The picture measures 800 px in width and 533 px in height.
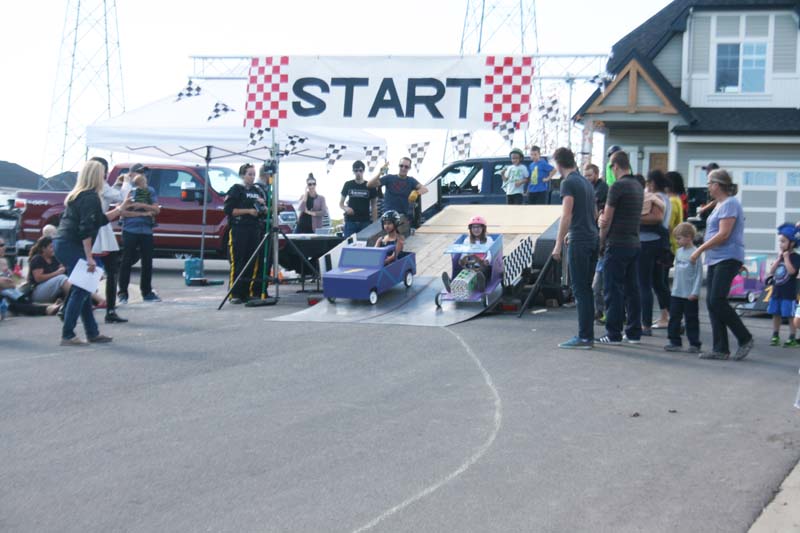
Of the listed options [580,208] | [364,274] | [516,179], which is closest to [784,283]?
[580,208]

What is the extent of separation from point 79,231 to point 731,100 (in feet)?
71.5

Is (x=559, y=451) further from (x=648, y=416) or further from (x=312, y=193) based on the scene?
(x=312, y=193)

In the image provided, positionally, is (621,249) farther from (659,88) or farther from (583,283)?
(659,88)

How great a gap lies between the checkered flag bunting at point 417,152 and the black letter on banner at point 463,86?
7.69ft

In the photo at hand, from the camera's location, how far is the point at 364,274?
13.5m

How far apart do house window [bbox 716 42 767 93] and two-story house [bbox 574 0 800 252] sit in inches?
1.1

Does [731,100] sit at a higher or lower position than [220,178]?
higher

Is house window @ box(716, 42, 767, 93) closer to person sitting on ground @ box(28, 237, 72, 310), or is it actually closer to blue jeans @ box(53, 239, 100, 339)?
person sitting on ground @ box(28, 237, 72, 310)

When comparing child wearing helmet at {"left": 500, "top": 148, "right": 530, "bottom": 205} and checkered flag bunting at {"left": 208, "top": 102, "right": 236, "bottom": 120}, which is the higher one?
checkered flag bunting at {"left": 208, "top": 102, "right": 236, "bottom": 120}

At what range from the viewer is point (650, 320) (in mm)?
11531

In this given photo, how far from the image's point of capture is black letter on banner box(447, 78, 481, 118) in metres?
15.8

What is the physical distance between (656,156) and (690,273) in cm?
1937

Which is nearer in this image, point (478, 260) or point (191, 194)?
point (478, 260)

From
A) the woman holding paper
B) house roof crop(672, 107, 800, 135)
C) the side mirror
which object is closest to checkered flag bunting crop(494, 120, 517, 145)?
the side mirror
